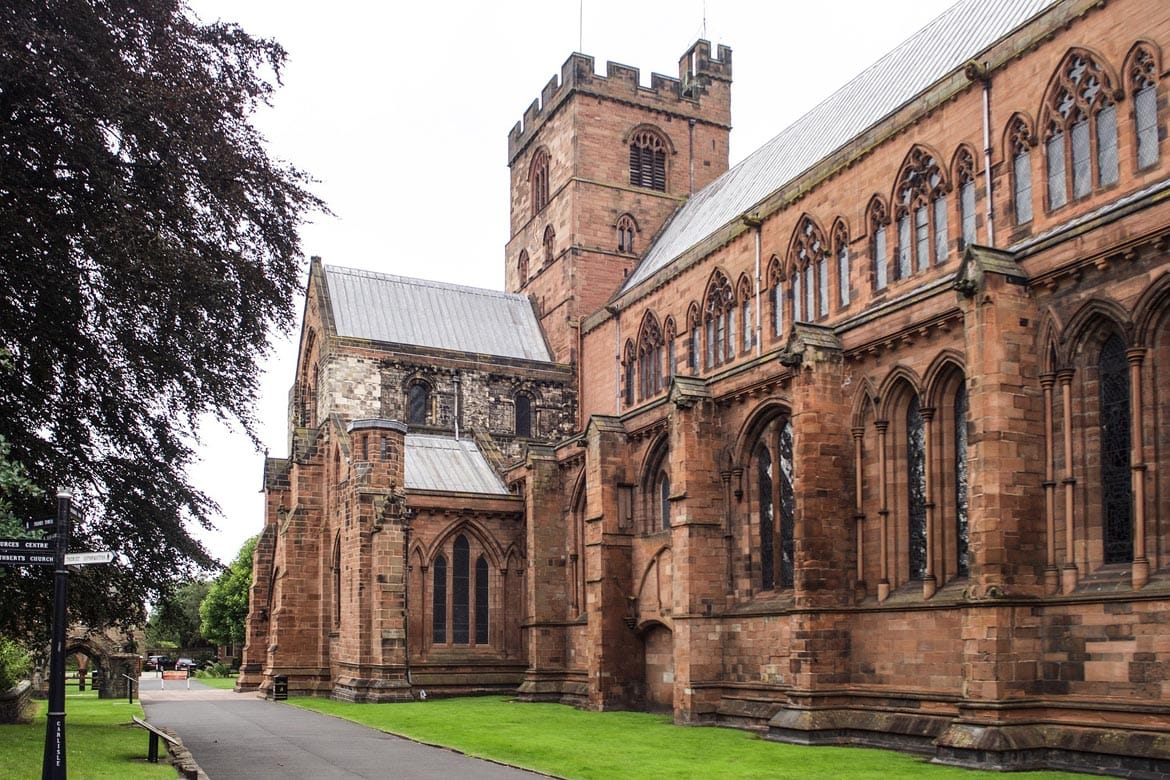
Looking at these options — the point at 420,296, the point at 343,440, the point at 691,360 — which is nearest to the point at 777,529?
the point at 691,360

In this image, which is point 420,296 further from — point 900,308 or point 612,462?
point 900,308

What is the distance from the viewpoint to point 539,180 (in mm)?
53625

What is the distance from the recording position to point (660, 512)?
1296 inches

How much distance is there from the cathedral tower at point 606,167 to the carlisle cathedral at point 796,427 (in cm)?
16

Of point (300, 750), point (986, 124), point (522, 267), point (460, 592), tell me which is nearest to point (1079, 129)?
point (986, 124)

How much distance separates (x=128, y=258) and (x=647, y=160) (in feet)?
→ 117

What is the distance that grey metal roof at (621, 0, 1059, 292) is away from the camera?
96.3 feet

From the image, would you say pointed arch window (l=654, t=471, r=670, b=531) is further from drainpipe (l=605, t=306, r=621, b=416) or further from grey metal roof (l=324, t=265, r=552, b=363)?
grey metal roof (l=324, t=265, r=552, b=363)

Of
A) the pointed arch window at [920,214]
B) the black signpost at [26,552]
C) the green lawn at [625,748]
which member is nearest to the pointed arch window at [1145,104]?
the pointed arch window at [920,214]

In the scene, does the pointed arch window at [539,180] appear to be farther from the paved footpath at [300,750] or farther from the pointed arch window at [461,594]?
the paved footpath at [300,750]

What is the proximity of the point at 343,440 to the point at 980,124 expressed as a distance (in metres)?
24.2

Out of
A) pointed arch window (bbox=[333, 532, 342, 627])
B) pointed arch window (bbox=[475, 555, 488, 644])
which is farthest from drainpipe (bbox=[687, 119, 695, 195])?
pointed arch window (bbox=[333, 532, 342, 627])

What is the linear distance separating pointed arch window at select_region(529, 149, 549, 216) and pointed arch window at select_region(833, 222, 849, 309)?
2367 cm

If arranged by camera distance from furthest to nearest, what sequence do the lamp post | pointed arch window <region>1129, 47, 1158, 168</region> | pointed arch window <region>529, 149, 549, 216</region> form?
pointed arch window <region>529, 149, 549, 216</region>
pointed arch window <region>1129, 47, 1158, 168</region>
the lamp post
